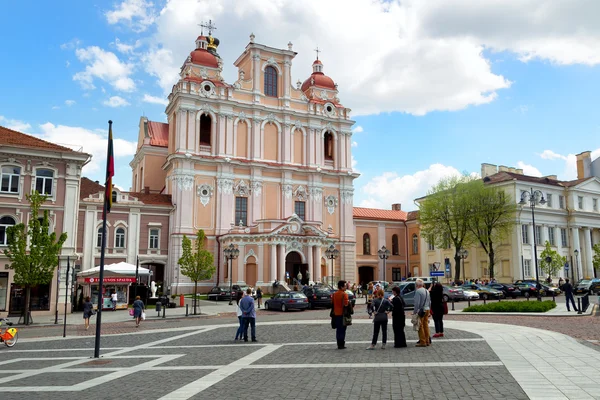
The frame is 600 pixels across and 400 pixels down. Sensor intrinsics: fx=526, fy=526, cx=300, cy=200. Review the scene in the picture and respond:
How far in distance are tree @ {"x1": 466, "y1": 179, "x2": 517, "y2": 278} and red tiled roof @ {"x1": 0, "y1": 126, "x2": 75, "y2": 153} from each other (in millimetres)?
40135

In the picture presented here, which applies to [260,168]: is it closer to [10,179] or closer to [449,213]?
[449,213]

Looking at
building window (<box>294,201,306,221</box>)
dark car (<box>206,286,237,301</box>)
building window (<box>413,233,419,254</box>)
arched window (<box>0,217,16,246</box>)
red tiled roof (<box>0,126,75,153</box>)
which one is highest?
red tiled roof (<box>0,126,75,153</box>)

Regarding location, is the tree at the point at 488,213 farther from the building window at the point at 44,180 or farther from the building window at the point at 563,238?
the building window at the point at 44,180

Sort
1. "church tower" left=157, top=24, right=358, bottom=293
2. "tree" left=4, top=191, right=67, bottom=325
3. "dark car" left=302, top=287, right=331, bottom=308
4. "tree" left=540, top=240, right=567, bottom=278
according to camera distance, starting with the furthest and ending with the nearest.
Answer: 1. "tree" left=540, top=240, right=567, bottom=278
2. "church tower" left=157, top=24, right=358, bottom=293
3. "dark car" left=302, top=287, right=331, bottom=308
4. "tree" left=4, top=191, right=67, bottom=325

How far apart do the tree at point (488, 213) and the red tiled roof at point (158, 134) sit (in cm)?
3724

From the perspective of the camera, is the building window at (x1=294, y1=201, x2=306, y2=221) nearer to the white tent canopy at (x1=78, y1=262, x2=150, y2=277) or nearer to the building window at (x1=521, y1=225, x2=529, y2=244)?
the white tent canopy at (x1=78, y1=262, x2=150, y2=277)

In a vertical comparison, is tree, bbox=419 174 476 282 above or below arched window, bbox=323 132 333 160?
below

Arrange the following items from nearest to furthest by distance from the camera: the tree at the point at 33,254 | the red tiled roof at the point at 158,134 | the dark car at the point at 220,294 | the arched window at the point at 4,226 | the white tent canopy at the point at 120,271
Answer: the tree at the point at 33,254
the arched window at the point at 4,226
the white tent canopy at the point at 120,271
the dark car at the point at 220,294
the red tiled roof at the point at 158,134

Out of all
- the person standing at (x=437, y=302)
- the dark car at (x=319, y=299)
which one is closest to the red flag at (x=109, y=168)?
the person standing at (x=437, y=302)

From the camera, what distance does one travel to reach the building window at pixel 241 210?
5775 cm

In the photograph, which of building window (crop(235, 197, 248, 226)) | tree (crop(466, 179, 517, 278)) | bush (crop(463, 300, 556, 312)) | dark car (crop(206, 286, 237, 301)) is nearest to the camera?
bush (crop(463, 300, 556, 312))

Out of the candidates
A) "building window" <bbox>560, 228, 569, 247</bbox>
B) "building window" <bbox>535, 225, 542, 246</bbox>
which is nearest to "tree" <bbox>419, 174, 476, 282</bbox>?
"building window" <bbox>535, 225, 542, 246</bbox>

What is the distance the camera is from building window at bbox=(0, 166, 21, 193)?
34.6m

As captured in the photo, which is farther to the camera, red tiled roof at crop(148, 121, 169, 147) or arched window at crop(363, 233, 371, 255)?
arched window at crop(363, 233, 371, 255)
